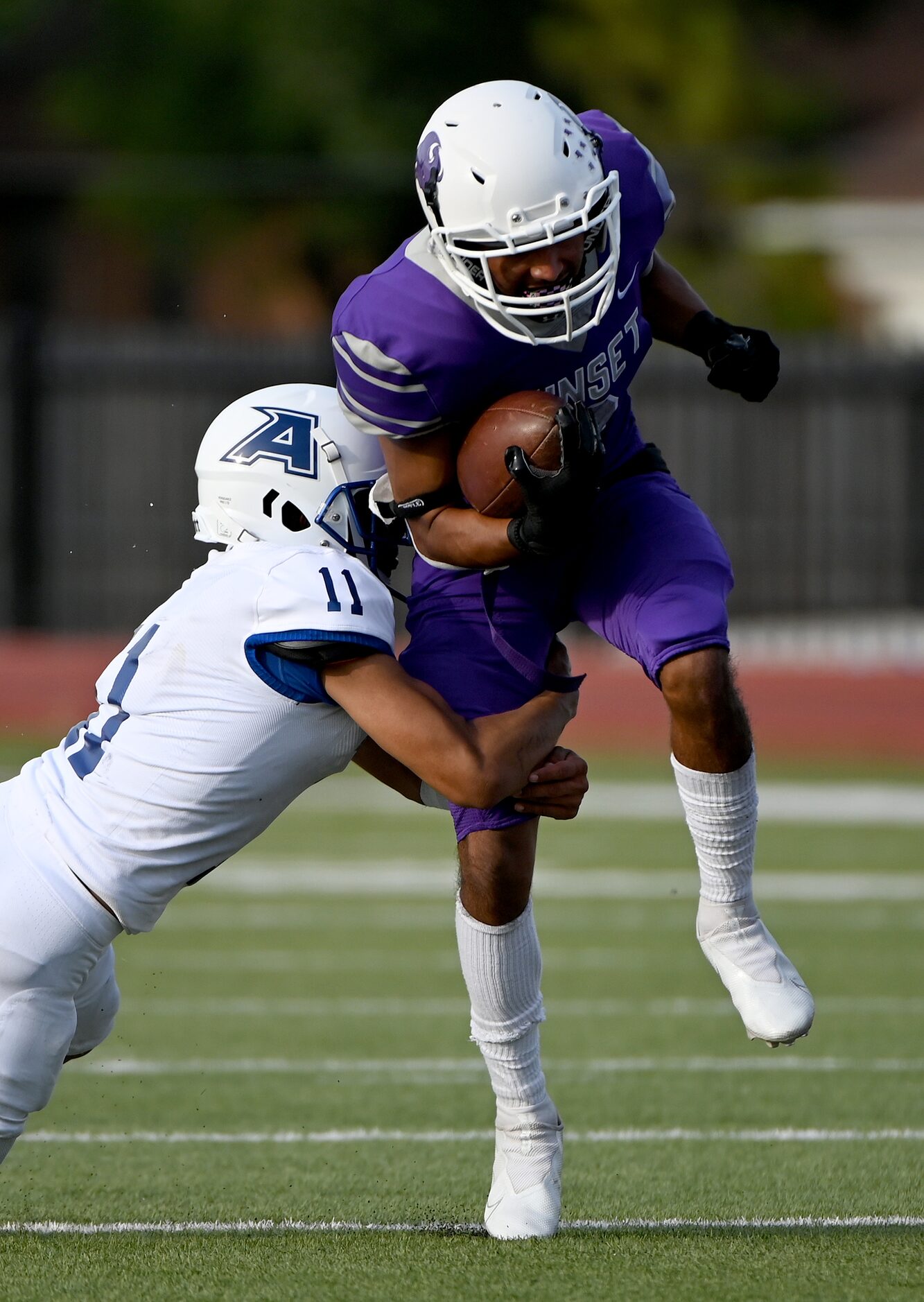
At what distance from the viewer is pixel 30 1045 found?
149 inches

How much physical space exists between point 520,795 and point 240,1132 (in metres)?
1.70

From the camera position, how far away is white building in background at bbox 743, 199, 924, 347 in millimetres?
22500

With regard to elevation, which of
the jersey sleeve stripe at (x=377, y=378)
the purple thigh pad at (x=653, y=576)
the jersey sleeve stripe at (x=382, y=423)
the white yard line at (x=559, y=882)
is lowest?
the white yard line at (x=559, y=882)

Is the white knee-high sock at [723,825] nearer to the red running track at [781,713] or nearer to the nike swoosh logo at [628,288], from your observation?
the nike swoosh logo at [628,288]

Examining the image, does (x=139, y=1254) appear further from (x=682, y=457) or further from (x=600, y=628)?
(x=682, y=457)

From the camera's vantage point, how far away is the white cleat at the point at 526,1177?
13.3 ft

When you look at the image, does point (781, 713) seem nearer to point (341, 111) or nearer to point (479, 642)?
point (479, 642)

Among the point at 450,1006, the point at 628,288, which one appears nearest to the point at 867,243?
the point at 450,1006

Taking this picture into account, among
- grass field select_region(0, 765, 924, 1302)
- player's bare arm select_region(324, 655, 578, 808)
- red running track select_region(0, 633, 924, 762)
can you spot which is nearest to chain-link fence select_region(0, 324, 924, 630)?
red running track select_region(0, 633, 924, 762)

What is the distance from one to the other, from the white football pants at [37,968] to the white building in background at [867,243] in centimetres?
1909

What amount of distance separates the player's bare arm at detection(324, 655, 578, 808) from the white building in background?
61.7 feet

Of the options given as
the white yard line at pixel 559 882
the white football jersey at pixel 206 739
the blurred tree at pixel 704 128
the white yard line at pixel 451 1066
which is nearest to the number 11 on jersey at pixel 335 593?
the white football jersey at pixel 206 739

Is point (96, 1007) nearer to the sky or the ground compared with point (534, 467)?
nearer to the ground

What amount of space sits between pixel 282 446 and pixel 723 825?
1129mm
